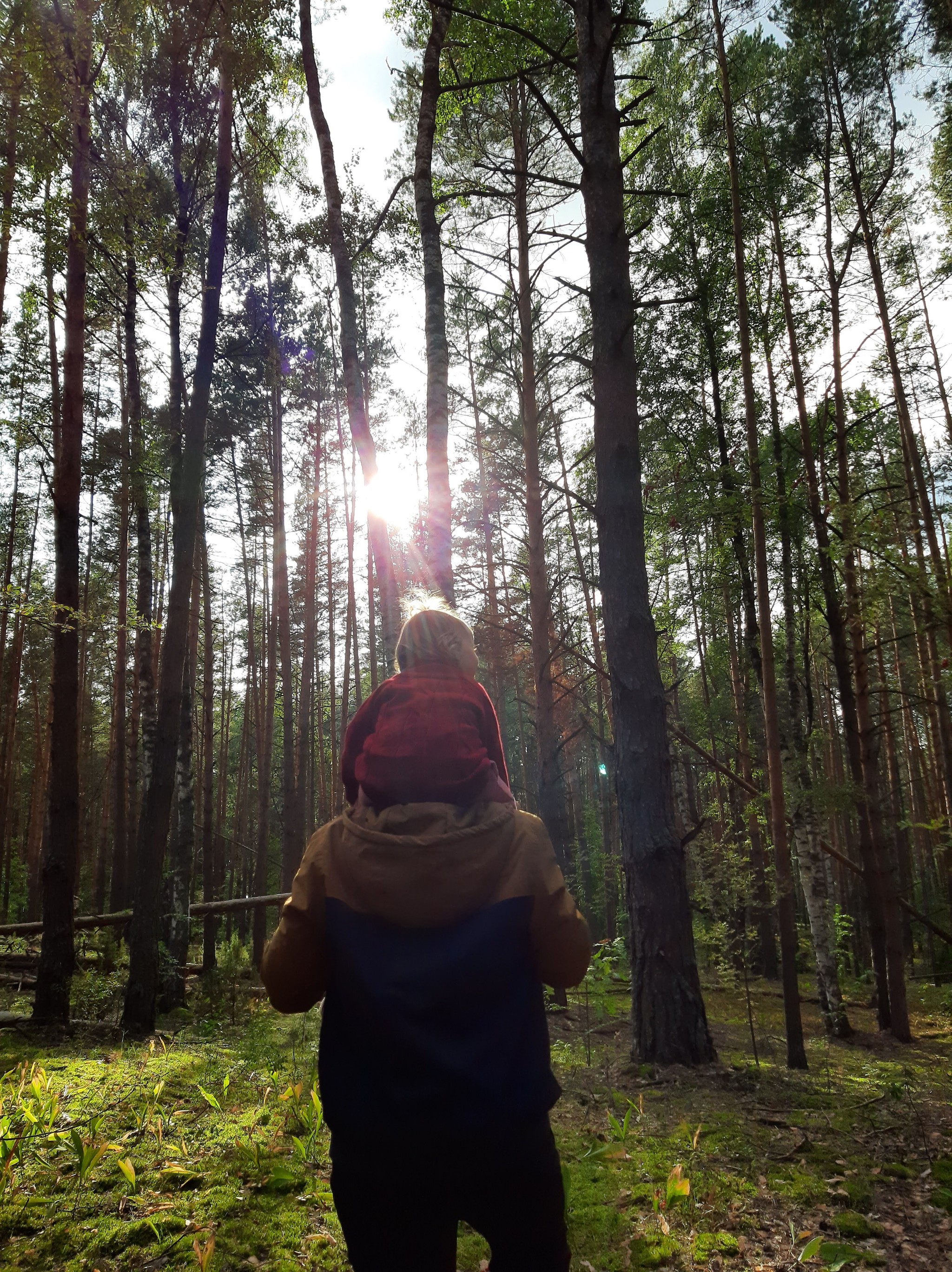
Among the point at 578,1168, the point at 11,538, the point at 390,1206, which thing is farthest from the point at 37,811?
the point at 390,1206

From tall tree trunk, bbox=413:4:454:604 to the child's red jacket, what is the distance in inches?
213

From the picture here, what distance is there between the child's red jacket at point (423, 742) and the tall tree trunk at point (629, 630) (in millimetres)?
3919

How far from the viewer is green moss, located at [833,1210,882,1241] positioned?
267 cm

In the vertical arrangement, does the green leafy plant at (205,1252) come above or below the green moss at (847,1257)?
above

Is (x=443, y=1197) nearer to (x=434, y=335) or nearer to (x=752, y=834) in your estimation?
(x=434, y=335)

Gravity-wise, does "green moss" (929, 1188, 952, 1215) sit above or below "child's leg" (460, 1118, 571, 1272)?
below

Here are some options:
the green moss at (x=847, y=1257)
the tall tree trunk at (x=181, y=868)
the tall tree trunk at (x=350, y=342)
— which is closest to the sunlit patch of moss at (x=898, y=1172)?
the green moss at (x=847, y=1257)

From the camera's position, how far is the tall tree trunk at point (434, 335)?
23.5 ft

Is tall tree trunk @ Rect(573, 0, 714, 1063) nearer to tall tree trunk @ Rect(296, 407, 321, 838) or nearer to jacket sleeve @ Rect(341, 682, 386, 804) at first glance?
jacket sleeve @ Rect(341, 682, 386, 804)

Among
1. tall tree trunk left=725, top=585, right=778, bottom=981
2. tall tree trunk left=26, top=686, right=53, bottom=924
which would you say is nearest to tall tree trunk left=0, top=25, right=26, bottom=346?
tall tree trunk left=725, top=585, right=778, bottom=981

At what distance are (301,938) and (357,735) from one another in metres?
0.48

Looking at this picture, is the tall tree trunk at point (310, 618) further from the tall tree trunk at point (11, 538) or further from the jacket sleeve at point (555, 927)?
the jacket sleeve at point (555, 927)

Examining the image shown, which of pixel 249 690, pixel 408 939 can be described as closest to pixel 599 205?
pixel 408 939

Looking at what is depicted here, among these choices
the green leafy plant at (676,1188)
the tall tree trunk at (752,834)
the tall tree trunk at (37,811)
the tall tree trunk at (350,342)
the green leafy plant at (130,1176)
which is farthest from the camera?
the tall tree trunk at (37,811)
